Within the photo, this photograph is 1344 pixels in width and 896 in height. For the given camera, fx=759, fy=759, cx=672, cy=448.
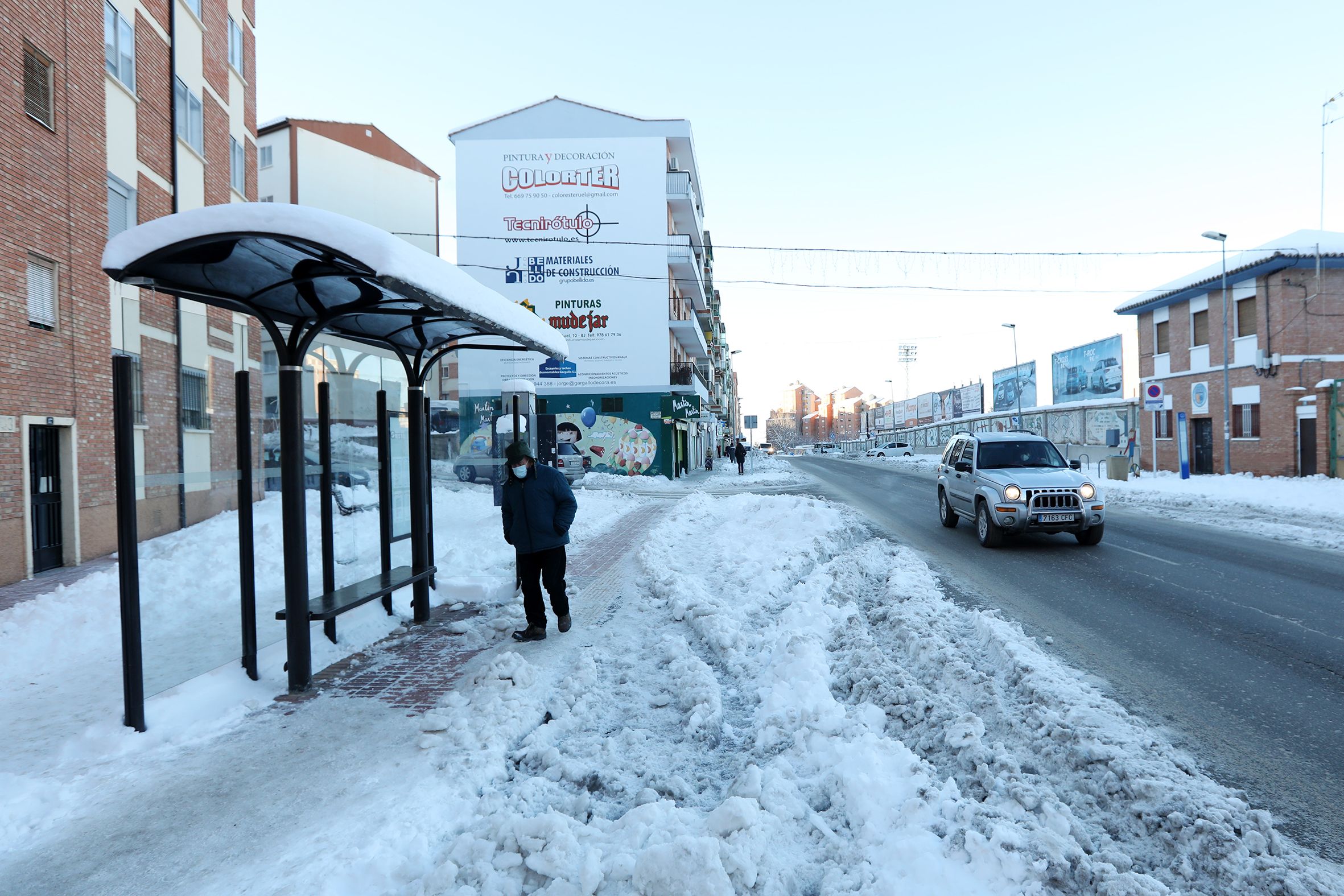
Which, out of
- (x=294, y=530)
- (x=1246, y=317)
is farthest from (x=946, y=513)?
(x=1246, y=317)

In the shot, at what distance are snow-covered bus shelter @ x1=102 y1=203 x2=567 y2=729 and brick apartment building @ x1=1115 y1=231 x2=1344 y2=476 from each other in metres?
29.6

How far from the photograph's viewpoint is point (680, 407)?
120 feet

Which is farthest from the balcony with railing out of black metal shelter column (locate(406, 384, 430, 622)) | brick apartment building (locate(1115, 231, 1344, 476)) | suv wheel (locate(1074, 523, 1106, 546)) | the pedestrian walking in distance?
the pedestrian walking in distance

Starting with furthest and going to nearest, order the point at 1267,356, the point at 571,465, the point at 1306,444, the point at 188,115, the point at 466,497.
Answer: the point at 571,465 < the point at 1267,356 < the point at 1306,444 < the point at 188,115 < the point at 466,497

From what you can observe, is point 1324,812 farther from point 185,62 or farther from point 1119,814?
point 185,62

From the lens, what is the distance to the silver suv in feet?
36.7

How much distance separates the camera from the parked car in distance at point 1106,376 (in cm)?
5312

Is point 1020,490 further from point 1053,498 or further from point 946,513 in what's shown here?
point 946,513

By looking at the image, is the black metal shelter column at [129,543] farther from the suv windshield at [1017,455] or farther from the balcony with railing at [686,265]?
the balcony with railing at [686,265]

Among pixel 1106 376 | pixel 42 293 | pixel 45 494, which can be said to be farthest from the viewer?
pixel 1106 376

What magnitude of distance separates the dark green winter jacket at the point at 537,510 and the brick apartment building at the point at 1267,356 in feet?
95.4

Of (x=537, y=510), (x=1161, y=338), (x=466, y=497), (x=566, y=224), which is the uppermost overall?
(x=566, y=224)

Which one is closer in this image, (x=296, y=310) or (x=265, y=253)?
(x=265, y=253)

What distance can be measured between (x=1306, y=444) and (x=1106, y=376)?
30123mm
